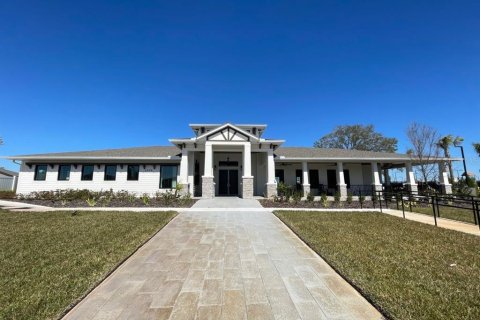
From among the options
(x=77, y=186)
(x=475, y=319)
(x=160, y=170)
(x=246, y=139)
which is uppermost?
(x=246, y=139)

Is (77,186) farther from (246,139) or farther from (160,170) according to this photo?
(246,139)

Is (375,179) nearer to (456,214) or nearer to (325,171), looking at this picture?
(325,171)

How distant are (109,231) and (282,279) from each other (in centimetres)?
539

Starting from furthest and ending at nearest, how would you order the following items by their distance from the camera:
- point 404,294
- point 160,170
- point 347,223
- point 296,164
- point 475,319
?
point 296,164, point 160,170, point 347,223, point 404,294, point 475,319

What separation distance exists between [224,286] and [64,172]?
19676mm

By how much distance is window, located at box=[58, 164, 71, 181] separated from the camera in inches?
679

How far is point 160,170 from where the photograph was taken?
58.0 ft

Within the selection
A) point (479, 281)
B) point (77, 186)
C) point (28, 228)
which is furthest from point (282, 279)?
point (77, 186)

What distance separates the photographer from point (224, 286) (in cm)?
327

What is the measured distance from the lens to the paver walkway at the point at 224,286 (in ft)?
8.63

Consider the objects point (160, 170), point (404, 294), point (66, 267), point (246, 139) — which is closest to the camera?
point (404, 294)

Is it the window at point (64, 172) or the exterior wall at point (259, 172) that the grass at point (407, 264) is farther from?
the window at point (64, 172)

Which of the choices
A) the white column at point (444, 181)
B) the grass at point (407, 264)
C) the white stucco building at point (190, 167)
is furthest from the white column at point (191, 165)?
the white column at point (444, 181)

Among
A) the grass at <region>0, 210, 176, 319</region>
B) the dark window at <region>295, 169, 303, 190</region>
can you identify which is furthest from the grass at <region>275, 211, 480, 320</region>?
the dark window at <region>295, 169, 303, 190</region>
